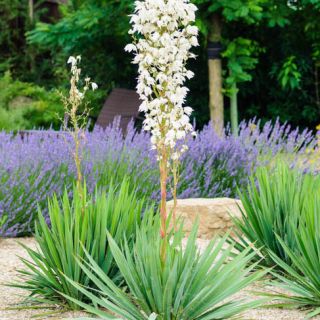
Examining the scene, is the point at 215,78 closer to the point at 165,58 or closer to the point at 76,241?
the point at 76,241

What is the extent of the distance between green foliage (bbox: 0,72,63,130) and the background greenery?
0.61 ft

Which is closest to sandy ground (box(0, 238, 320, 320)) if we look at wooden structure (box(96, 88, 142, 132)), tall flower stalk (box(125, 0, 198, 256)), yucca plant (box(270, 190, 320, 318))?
yucca plant (box(270, 190, 320, 318))

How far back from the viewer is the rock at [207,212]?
618cm

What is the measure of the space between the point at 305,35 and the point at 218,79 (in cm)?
266

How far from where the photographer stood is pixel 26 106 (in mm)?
14383

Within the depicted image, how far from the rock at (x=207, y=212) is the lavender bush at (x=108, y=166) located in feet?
1.08

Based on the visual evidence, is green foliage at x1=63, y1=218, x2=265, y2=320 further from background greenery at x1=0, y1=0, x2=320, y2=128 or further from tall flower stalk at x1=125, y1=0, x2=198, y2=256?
background greenery at x1=0, y1=0, x2=320, y2=128

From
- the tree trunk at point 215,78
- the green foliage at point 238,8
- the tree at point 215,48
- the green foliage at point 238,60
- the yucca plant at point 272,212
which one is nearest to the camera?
the yucca plant at point 272,212

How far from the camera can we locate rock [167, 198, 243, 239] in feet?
20.3

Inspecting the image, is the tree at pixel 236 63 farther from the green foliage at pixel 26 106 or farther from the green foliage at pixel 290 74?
the green foliage at pixel 26 106

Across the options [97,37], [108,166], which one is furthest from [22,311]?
[97,37]

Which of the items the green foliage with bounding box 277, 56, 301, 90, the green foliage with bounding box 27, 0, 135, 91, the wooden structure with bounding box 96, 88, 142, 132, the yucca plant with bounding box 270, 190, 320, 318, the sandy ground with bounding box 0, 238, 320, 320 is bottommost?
the sandy ground with bounding box 0, 238, 320, 320

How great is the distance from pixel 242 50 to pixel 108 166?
655 centimetres

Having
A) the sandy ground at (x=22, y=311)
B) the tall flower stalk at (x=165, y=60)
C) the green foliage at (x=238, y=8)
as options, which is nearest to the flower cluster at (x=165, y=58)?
the tall flower stalk at (x=165, y=60)
